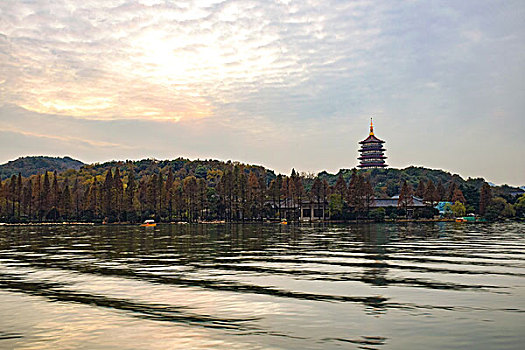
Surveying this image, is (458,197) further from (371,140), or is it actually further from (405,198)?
(371,140)

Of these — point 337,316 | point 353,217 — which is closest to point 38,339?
point 337,316

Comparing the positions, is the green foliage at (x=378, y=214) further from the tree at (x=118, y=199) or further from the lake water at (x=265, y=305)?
the lake water at (x=265, y=305)

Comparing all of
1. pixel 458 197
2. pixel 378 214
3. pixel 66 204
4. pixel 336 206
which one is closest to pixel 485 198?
pixel 458 197

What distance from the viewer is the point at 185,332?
9.55 m

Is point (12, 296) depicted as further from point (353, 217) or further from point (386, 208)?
point (386, 208)

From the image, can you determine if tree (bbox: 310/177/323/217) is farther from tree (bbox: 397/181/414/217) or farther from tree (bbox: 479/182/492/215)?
tree (bbox: 479/182/492/215)

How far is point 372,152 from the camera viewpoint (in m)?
182

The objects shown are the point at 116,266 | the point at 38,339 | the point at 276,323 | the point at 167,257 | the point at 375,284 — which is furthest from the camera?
the point at 167,257

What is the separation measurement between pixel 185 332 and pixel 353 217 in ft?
276

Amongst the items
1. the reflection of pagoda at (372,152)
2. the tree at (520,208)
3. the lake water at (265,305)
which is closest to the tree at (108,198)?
the tree at (520,208)

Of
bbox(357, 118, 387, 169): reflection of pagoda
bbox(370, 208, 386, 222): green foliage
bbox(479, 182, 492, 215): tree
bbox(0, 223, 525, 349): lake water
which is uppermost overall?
bbox(357, 118, 387, 169): reflection of pagoda

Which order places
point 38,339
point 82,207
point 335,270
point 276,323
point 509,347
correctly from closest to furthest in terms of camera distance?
point 509,347 → point 38,339 → point 276,323 → point 335,270 → point 82,207

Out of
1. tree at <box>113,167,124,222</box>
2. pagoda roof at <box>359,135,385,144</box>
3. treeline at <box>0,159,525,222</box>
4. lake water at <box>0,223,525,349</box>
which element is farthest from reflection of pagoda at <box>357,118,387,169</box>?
lake water at <box>0,223,525,349</box>

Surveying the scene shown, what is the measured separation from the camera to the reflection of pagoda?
593 feet
